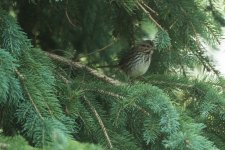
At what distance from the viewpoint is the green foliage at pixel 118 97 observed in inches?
68.9

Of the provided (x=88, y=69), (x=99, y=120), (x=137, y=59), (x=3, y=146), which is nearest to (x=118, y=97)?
(x=99, y=120)

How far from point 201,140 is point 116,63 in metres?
2.02

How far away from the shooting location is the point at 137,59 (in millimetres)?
3893

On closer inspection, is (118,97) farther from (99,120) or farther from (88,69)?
(88,69)

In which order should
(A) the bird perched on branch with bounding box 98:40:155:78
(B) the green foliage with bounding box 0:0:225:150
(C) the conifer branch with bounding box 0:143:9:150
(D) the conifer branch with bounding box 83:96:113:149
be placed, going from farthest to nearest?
(A) the bird perched on branch with bounding box 98:40:155:78, (D) the conifer branch with bounding box 83:96:113:149, (B) the green foliage with bounding box 0:0:225:150, (C) the conifer branch with bounding box 0:143:9:150

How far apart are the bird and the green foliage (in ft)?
1.69

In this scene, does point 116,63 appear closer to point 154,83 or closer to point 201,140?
point 154,83

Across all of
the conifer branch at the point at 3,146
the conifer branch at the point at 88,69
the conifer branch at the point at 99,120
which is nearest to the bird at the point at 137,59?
the conifer branch at the point at 88,69

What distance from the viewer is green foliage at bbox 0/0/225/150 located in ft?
5.74

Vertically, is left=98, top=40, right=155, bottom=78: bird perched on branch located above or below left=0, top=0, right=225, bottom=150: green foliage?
below

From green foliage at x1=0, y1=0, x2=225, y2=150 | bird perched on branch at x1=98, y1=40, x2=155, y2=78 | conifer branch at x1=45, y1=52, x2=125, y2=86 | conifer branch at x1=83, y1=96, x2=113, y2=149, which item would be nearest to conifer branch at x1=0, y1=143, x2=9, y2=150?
green foliage at x1=0, y1=0, x2=225, y2=150

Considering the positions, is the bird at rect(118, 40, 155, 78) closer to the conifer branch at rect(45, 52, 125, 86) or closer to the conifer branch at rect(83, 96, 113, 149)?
the conifer branch at rect(45, 52, 125, 86)

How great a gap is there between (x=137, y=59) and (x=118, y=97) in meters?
1.80

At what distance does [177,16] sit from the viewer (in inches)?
96.7
